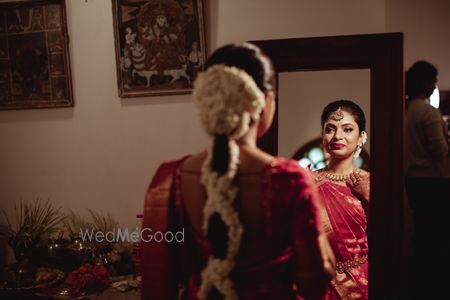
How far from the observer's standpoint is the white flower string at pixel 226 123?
3.36 feet

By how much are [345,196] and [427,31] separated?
1.75 meters

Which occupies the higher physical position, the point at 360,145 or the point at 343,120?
the point at 343,120

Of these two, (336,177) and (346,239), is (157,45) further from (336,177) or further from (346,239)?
(346,239)

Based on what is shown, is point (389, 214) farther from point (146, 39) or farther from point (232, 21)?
point (146, 39)

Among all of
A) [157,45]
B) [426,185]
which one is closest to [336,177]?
[426,185]

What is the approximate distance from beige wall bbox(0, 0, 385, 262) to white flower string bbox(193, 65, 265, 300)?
43.9 inches

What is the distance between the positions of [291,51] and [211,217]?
3.03 ft

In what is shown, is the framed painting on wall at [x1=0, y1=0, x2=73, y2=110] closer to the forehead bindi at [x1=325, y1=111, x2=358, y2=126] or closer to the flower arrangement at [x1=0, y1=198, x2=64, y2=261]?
the flower arrangement at [x1=0, y1=198, x2=64, y2=261]

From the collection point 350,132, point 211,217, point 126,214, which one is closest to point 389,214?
point 350,132

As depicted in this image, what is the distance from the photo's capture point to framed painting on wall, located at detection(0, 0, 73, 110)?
2.39m

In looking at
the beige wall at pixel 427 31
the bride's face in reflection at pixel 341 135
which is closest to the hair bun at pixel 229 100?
the bride's face in reflection at pixel 341 135

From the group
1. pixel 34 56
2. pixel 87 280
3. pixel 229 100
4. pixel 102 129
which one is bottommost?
pixel 87 280

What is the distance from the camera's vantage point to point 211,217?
107 centimetres

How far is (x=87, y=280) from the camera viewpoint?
2020mm
